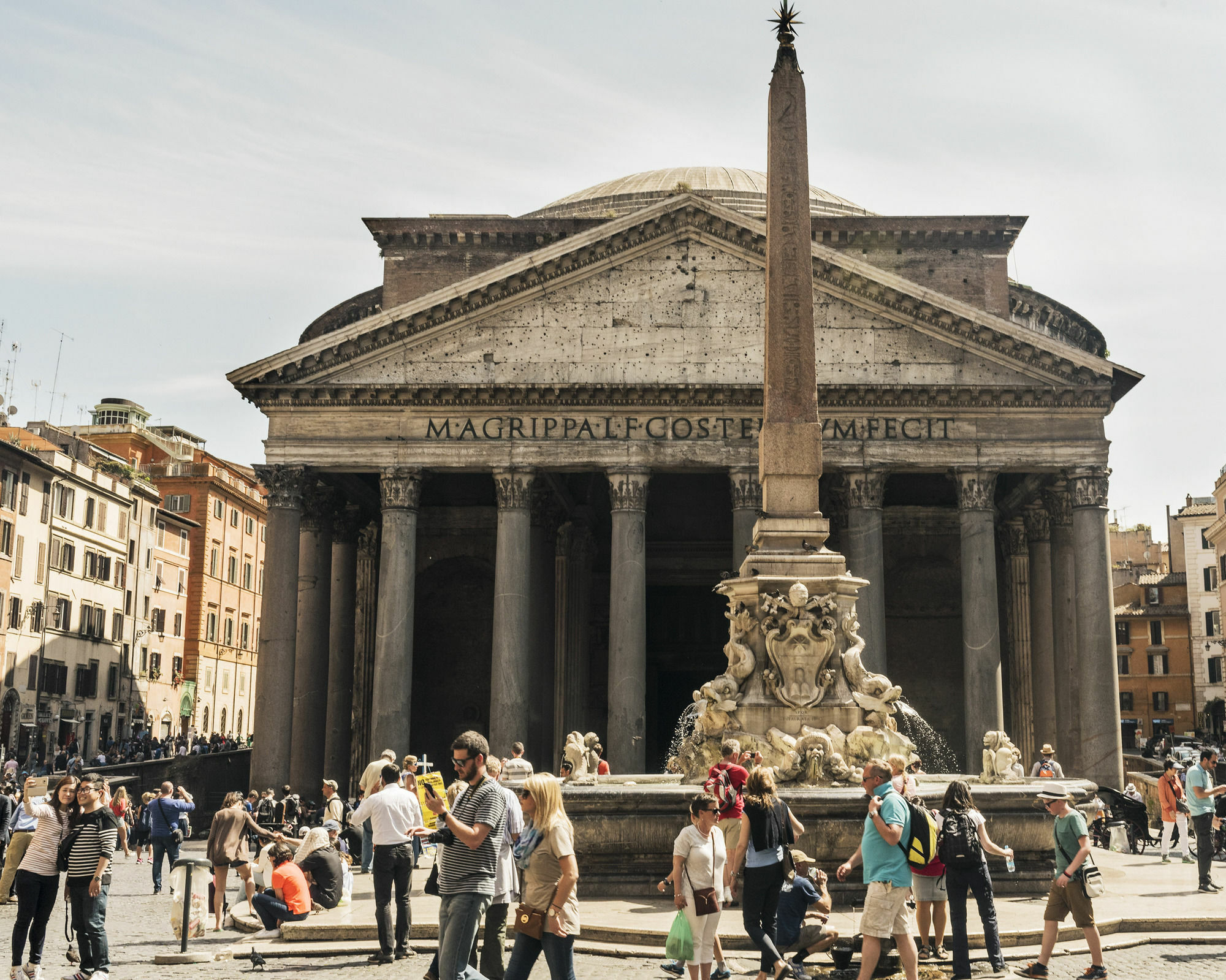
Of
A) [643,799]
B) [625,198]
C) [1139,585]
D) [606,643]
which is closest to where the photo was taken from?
[643,799]

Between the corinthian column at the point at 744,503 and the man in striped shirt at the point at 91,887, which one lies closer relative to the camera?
the man in striped shirt at the point at 91,887

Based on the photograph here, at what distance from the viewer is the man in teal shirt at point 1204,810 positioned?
12.9 m

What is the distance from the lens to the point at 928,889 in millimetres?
8570

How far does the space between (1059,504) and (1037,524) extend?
209 centimetres

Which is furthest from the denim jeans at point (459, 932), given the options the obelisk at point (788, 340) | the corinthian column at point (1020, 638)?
the corinthian column at point (1020, 638)

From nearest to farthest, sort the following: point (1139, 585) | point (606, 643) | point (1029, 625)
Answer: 1. point (1029, 625)
2. point (606, 643)
3. point (1139, 585)

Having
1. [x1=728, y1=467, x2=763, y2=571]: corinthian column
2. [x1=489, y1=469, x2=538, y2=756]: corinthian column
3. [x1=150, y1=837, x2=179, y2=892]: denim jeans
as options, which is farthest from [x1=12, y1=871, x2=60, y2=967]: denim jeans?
[x1=728, y1=467, x2=763, y2=571]: corinthian column

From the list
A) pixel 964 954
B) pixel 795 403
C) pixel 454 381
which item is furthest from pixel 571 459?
pixel 964 954

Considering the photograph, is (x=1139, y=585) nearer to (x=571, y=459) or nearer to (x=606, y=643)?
(x=606, y=643)

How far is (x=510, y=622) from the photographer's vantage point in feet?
88.3

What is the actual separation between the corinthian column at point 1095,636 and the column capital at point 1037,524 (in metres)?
2.90

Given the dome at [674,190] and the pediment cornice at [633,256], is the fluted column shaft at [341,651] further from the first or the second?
the dome at [674,190]

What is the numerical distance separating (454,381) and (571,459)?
2.85 meters

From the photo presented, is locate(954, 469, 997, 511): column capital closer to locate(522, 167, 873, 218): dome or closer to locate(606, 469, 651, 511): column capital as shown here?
locate(606, 469, 651, 511): column capital
